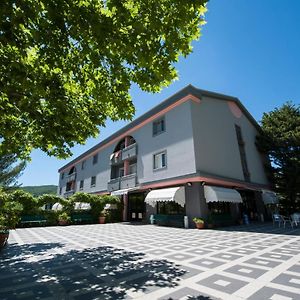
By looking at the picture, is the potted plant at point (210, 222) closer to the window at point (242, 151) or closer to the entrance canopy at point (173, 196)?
the entrance canopy at point (173, 196)

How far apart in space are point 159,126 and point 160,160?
3684mm

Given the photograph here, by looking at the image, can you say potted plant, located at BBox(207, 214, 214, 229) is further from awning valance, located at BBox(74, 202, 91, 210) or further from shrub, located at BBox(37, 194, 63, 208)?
shrub, located at BBox(37, 194, 63, 208)

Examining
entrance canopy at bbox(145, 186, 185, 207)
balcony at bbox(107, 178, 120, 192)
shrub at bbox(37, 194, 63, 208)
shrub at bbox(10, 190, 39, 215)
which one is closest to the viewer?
entrance canopy at bbox(145, 186, 185, 207)

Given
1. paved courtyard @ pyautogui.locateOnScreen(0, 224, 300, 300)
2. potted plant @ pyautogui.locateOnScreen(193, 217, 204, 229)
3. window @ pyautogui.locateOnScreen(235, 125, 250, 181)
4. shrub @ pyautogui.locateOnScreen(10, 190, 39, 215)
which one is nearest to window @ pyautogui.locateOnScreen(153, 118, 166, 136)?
window @ pyautogui.locateOnScreen(235, 125, 250, 181)

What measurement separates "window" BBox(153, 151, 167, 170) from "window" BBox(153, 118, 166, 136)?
232cm

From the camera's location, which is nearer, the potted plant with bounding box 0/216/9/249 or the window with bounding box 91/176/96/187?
the potted plant with bounding box 0/216/9/249

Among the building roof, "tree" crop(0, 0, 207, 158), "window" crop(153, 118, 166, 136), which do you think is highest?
the building roof

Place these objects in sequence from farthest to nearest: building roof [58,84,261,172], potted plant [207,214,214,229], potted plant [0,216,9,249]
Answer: building roof [58,84,261,172], potted plant [207,214,214,229], potted plant [0,216,9,249]

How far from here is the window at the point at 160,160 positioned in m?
20.8

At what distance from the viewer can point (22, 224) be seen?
792 inches

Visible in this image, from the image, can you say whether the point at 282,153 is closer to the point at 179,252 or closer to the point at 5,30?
the point at 179,252

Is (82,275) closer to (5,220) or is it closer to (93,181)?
(5,220)

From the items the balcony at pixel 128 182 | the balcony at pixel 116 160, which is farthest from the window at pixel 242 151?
the balcony at pixel 116 160

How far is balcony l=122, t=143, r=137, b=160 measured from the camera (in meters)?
24.8
